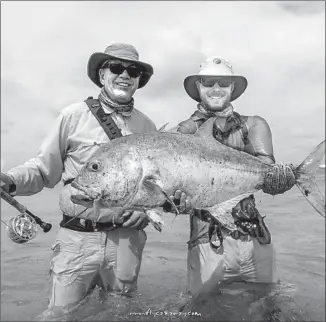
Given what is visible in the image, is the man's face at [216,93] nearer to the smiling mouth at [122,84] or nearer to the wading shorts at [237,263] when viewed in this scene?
the smiling mouth at [122,84]

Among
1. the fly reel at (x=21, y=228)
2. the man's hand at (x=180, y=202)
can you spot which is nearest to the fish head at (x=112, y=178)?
the man's hand at (x=180, y=202)

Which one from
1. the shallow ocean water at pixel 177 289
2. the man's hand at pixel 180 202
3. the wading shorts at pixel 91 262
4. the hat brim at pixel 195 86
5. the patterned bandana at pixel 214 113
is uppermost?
the hat brim at pixel 195 86

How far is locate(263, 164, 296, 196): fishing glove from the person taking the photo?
4.20m

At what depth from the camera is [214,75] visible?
4.87m

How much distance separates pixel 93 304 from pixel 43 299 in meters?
2.32

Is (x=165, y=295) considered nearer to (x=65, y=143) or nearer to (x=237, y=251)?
(x=237, y=251)

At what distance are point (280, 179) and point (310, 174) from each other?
0.43 m

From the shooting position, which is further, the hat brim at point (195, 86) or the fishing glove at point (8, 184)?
the hat brim at point (195, 86)

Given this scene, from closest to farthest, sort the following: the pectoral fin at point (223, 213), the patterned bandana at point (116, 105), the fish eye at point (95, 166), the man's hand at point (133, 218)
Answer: the fish eye at point (95, 166) → the pectoral fin at point (223, 213) → the man's hand at point (133, 218) → the patterned bandana at point (116, 105)

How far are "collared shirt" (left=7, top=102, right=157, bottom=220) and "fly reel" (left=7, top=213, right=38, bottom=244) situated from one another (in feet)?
1.13

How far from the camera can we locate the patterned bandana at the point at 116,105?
5020 millimetres

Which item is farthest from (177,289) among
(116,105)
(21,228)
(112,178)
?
(112,178)

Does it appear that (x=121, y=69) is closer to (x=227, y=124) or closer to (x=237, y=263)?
(x=227, y=124)

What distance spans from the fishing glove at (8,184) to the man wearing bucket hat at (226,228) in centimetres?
224
